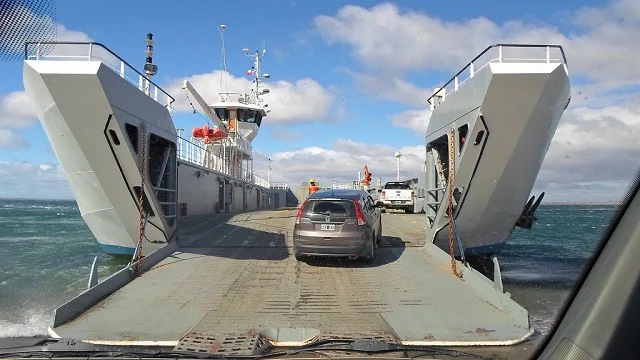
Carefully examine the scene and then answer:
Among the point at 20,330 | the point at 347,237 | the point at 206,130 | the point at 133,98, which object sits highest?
the point at 206,130

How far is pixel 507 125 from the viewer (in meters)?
9.97

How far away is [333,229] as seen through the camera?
945cm

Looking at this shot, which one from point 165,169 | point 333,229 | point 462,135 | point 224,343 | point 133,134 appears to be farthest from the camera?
point 165,169

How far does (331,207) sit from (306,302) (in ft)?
9.22

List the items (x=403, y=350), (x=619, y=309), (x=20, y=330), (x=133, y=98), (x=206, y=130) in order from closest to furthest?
(x=619, y=309), (x=403, y=350), (x=20, y=330), (x=133, y=98), (x=206, y=130)

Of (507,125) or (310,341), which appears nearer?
(310,341)

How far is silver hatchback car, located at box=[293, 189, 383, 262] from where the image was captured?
9398mm

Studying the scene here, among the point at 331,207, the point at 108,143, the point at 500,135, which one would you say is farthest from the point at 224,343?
the point at 500,135

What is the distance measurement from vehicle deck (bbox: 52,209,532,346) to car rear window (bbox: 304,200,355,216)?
109 cm

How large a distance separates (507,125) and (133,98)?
25.6 ft

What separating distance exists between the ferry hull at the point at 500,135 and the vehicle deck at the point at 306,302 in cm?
170

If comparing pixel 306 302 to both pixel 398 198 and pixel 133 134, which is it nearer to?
pixel 133 134

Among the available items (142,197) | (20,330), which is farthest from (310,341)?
(142,197)

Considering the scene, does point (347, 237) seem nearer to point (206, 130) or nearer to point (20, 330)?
point (20, 330)
